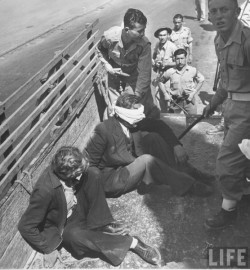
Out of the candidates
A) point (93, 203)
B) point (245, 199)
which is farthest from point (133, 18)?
point (245, 199)

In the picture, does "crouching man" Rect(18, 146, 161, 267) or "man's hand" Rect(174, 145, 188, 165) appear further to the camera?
"man's hand" Rect(174, 145, 188, 165)

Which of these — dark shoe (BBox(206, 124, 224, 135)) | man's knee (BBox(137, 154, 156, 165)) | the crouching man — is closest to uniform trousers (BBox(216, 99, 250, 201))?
man's knee (BBox(137, 154, 156, 165))

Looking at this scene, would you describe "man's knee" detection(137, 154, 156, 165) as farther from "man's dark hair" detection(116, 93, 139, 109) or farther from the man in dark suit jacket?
"man's dark hair" detection(116, 93, 139, 109)

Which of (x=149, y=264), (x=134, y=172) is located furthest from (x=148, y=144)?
(x=149, y=264)

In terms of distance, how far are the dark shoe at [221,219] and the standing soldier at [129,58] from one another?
2186 millimetres

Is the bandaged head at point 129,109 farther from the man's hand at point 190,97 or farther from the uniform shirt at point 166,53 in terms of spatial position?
the uniform shirt at point 166,53

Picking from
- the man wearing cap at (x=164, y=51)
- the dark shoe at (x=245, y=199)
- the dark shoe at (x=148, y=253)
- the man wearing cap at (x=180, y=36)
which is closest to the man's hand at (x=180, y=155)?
the dark shoe at (x=245, y=199)

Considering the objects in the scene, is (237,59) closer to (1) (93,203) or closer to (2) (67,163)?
(2) (67,163)

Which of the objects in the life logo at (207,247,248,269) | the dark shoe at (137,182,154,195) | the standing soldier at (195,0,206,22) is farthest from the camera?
the standing soldier at (195,0,206,22)

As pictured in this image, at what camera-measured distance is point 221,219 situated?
396cm

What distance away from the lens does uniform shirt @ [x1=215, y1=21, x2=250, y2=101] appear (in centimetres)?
341

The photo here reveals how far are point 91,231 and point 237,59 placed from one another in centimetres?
222

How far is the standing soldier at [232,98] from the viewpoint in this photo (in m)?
3.41

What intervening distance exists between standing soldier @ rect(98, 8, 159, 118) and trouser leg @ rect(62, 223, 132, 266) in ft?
7.72
